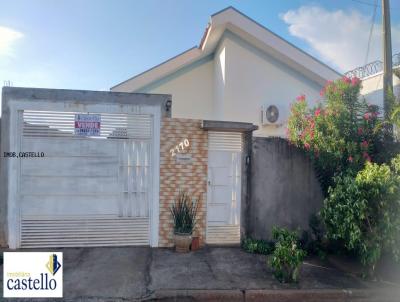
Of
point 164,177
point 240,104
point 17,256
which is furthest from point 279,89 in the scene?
point 17,256

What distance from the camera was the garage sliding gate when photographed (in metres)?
5.57

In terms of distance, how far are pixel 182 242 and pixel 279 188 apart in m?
2.38

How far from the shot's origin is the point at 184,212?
5.72 meters

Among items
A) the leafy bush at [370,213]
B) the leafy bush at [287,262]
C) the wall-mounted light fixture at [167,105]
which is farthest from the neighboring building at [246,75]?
the leafy bush at [287,262]

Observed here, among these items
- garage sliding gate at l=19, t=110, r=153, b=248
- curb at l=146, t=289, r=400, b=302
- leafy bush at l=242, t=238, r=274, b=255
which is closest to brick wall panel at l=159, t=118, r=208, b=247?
garage sliding gate at l=19, t=110, r=153, b=248

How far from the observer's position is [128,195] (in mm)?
5797

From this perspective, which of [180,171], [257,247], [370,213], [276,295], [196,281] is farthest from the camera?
[180,171]

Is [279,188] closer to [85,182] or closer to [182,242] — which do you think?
[182,242]

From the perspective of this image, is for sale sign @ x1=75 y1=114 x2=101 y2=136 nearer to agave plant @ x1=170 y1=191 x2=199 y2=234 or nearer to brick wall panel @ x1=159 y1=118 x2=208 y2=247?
brick wall panel @ x1=159 y1=118 x2=208 y2=247

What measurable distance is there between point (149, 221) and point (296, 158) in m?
3.42

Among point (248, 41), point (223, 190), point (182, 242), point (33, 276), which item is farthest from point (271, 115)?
point (33, 276)

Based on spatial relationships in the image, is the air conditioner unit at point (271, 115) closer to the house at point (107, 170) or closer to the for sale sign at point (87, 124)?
the house at point (107, 170)

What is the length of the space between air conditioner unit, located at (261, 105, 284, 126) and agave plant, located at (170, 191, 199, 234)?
4067 millimetres

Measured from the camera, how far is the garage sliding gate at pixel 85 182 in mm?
5566
